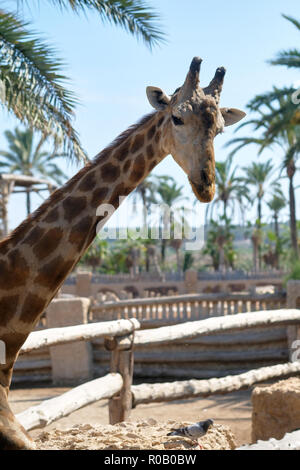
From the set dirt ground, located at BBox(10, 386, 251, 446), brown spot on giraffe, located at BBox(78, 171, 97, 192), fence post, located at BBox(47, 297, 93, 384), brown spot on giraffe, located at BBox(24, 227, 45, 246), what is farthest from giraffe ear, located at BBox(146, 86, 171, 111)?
fence post, located at BBox(47, 297, 93, 384)

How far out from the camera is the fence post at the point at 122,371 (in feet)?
13.0

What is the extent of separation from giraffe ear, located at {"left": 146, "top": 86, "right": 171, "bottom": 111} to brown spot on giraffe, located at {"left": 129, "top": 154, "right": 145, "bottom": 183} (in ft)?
0.89

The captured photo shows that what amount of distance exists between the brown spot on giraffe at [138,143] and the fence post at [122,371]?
192 centimetres

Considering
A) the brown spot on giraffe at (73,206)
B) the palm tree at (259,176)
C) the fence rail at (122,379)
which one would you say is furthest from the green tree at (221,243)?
the brown spot on giraffe at (73,206)

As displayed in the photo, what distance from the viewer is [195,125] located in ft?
7.74

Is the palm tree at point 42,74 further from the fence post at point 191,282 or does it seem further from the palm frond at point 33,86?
the fence post at point 191,282

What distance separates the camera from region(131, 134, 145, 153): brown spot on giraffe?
8.66 feet

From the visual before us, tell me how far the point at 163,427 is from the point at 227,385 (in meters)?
1.68

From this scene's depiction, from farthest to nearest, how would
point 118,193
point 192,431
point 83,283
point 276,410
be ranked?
point 83,283, point 276,410, point 192,431, point 118,193

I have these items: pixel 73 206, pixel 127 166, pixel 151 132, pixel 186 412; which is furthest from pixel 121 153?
pixel 186 412

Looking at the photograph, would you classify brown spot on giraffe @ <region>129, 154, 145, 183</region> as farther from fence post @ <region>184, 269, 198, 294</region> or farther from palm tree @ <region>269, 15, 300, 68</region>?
fence post @ <region>184, 269, 198, 294</region>

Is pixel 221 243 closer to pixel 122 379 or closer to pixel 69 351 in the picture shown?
pixel 69 351

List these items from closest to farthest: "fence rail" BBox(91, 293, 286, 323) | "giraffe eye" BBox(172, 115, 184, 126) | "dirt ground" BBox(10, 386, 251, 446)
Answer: "giraffe eye" BBox(172, 115, 184, 126) → "dirt ground" BBox(10, 386, 251, 446) → "fence rail" BBox(91, 293, 286, 323)

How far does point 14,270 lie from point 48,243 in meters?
0.20
